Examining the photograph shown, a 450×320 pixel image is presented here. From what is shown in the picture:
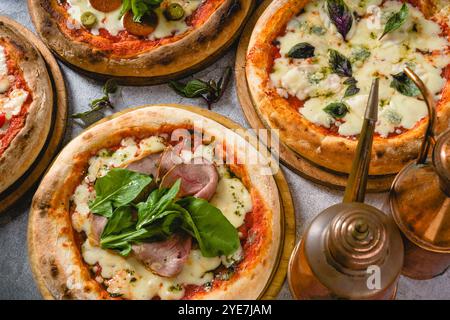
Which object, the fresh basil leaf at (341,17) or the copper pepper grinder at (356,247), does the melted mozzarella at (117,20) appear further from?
the copper pepper grinder at (356,247)

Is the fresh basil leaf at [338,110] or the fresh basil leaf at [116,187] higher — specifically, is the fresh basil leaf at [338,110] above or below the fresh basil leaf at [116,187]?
above

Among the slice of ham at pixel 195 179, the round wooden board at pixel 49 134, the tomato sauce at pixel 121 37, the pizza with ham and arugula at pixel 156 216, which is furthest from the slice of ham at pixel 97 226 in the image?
the tomato sauce at pixel 121 37

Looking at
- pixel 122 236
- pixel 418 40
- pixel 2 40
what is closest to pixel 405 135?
pixel 418 40

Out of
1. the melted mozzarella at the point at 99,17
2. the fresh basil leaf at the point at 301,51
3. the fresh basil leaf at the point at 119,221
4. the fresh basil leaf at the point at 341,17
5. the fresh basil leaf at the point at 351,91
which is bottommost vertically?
the fresh basil leaf at the point at 119,221

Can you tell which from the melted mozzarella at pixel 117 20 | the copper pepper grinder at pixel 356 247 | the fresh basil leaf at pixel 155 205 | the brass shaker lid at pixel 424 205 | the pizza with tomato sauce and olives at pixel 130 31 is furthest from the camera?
the melted mozzarella at pixel 117 20

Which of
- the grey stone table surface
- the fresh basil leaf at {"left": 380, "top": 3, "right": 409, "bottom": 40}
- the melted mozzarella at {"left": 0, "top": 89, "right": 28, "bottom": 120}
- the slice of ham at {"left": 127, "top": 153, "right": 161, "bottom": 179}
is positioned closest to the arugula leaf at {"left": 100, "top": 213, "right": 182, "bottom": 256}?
the slice of ham at {"left": 127, "top": 153, "right": 161, "bottom": 179}

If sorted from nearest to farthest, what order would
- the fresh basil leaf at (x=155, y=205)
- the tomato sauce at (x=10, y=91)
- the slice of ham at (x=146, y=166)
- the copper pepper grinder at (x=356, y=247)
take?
1. the copper pepper grinder at (x=356, y=247)
2. the fresh basil leaf at (x=155, y=205)
3. the slice of ham at (x=146, y=166)
4. the tomato sauce at (x=10, y=91)

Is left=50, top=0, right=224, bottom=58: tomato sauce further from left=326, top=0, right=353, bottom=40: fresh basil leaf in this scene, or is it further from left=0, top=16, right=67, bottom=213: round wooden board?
left=326, top=0, right=353, bottom=40: fresh basil leaf
